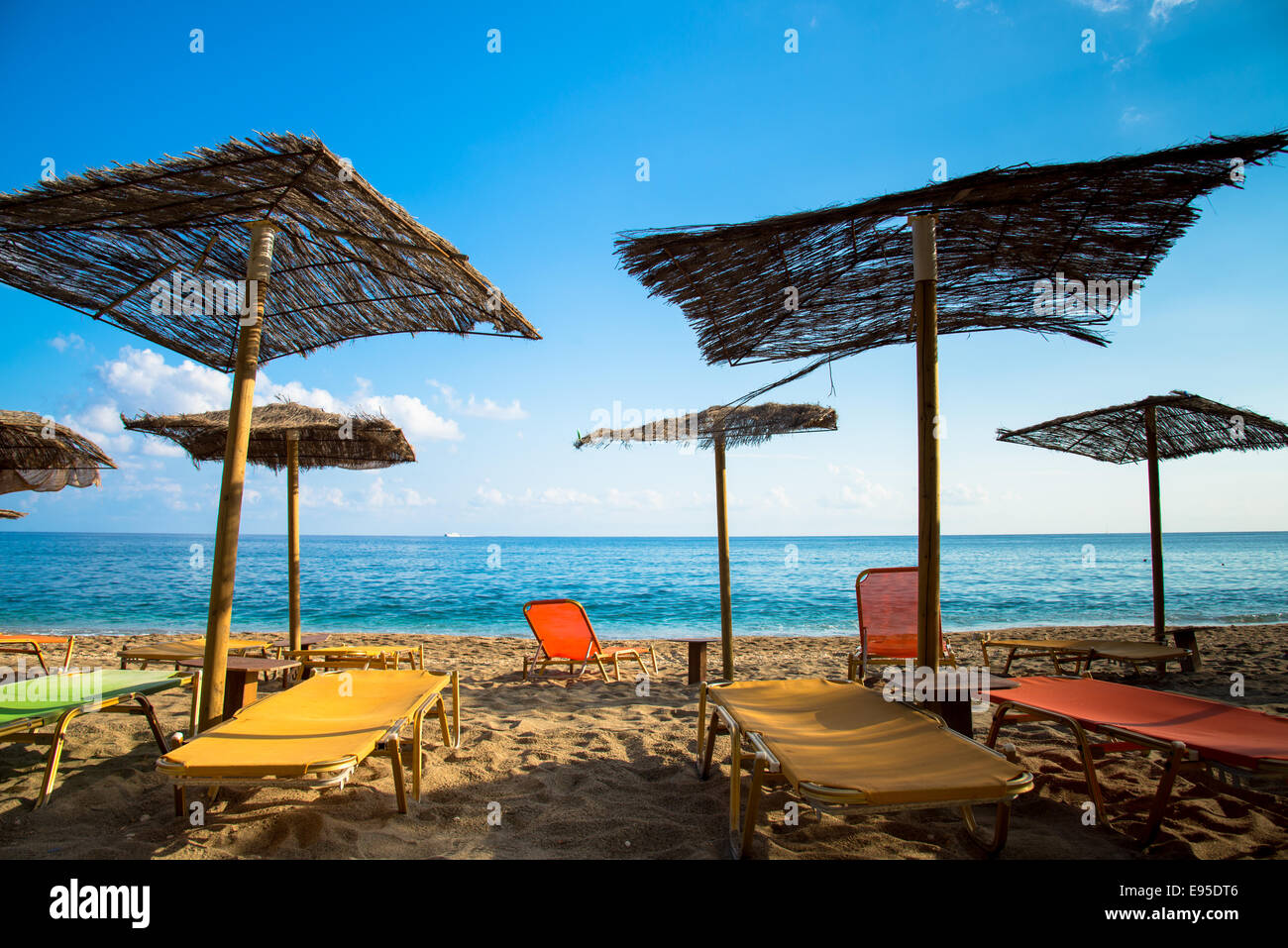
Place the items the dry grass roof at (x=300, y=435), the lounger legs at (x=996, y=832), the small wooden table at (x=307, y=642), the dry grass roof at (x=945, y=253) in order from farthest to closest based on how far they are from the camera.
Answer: the small wooden table at (x=307, y=642)
the dry grass roof at (x=300, y=435)
the dry grass roof at (x=945, y=253)
the lounger legs at (x=996, y=832)

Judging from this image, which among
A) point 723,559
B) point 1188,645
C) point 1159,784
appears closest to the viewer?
point 1159,784

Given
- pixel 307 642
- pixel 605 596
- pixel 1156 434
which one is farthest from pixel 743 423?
pixel 605 596

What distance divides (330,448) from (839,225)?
6.34 meters

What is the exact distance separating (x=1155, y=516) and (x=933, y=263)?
646cm

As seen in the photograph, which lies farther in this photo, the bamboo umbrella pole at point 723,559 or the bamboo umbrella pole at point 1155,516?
the bamboo umbrella pole at point 1155,516

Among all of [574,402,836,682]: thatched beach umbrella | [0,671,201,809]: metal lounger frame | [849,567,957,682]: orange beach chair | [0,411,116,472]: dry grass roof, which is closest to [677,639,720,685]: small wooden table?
[574,402,836,682]: thatched beach umbrella

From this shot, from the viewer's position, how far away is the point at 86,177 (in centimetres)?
248

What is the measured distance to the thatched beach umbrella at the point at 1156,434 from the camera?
21.6 ft

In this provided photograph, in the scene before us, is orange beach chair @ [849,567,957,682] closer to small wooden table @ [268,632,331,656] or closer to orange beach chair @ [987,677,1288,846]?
orange beach chair @ [987,677,1288,846]

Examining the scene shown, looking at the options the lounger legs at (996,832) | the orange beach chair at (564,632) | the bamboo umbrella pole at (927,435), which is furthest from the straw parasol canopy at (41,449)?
the lounger legs at (996,832)

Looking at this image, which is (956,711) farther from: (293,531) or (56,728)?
(293,531)

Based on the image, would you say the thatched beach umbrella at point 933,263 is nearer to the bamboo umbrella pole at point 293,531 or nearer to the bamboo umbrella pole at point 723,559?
the bamboo umbrella pole at point 723,559

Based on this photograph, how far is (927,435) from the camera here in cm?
Result: 280
